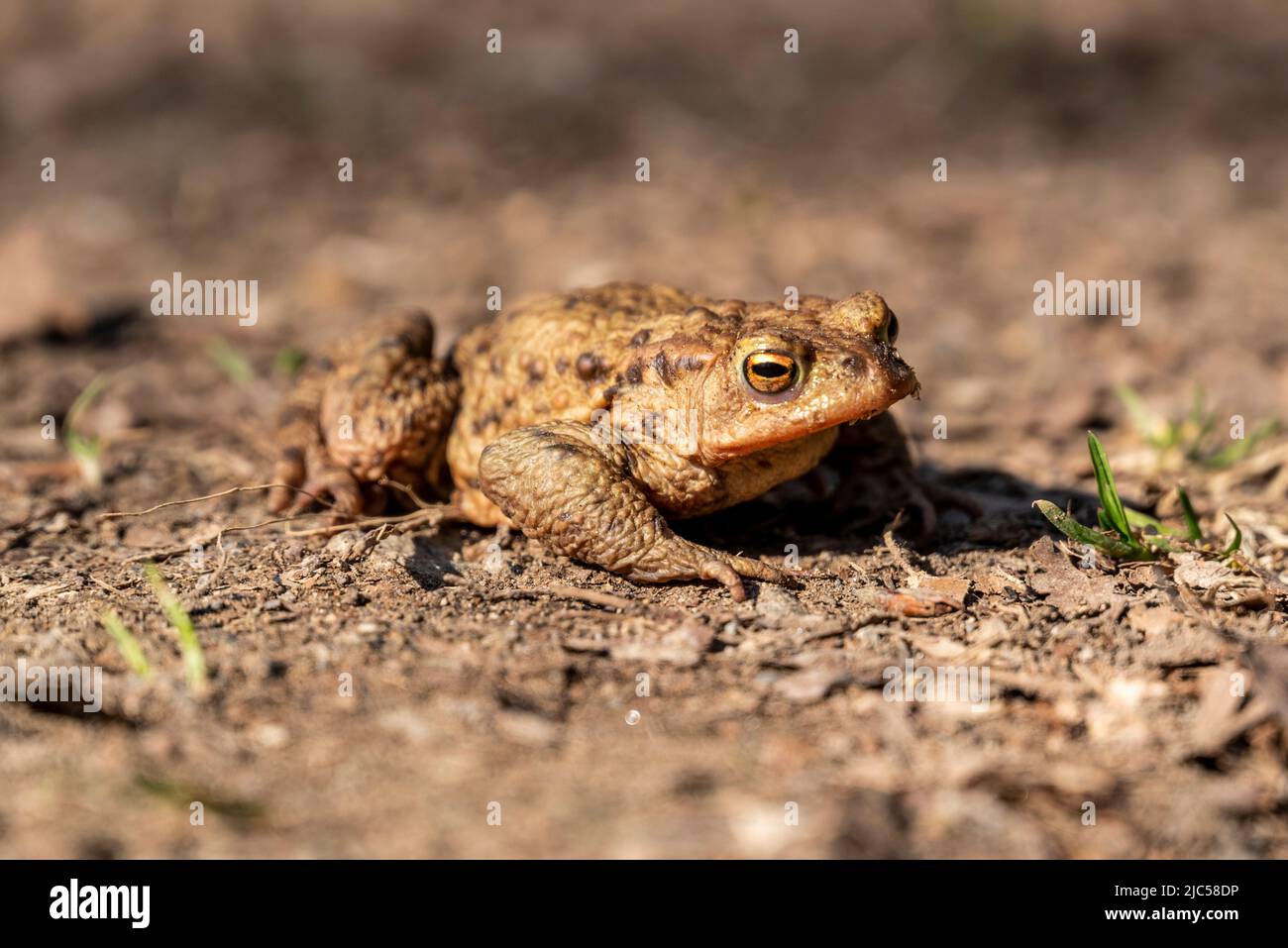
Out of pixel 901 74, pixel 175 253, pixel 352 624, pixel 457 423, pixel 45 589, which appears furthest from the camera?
pixel 901 74

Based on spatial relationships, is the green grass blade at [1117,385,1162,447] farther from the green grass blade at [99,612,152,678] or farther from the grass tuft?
the green grass blade at [99,612,152,678]

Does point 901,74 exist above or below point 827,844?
above

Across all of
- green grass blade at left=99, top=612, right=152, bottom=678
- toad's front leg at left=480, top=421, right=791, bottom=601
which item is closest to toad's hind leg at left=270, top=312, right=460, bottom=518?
toad's front leg at left=480, top=421, right=791, bottom=601

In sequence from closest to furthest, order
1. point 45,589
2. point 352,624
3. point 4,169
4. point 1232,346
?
point 352,624 → point 45,589 → point 1232,346 → point 4,169

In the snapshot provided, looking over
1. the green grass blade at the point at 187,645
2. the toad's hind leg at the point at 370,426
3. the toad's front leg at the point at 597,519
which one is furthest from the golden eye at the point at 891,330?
the green grass blade at the point at 187,645

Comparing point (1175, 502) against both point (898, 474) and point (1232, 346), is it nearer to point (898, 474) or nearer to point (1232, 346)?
point (898, 474)

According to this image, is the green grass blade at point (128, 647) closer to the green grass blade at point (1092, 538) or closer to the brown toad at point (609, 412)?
the brown toad at point (609, 412)
